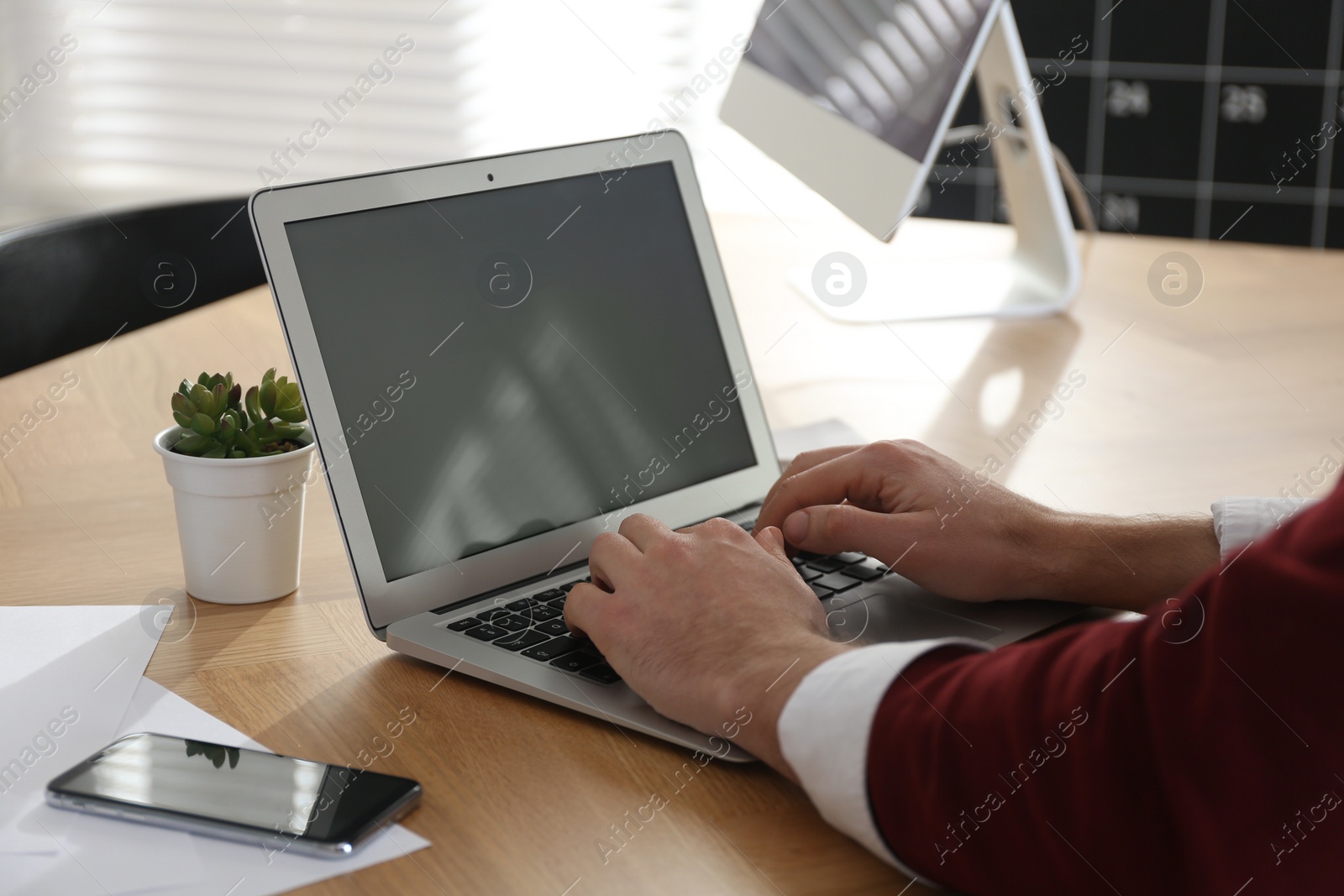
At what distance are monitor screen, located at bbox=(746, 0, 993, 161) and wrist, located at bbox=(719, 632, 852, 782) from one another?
87 cm

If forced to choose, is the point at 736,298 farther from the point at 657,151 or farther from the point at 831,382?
the point at 657,151

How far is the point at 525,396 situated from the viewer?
0.81 meters

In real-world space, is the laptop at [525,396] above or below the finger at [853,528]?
above

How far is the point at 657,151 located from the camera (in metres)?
0.94

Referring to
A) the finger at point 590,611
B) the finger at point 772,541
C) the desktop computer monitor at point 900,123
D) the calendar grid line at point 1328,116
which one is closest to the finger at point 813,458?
the finger at point 772,541

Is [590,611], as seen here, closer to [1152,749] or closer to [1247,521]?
[1152,749]

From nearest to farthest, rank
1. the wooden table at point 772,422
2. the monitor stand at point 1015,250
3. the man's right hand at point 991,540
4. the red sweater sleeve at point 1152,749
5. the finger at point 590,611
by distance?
the red sweater sleeve at point 1152,749 → the wooden table at point 772,422 → the finger at point 590,611 → the man's right hand at point 991,540 → the monitor stand at point 1015,250

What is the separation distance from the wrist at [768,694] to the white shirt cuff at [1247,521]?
0.33m

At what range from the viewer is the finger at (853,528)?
0.77m

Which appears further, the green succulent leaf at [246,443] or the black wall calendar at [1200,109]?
the black wall calendar at [1200,109]

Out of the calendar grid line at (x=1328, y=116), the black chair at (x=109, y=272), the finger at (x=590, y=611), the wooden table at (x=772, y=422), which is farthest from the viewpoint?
the calendar grid line at (x=1328, y=116)

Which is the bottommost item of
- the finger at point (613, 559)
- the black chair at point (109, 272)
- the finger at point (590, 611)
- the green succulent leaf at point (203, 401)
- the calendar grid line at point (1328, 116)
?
the calendar grid line at point (1328, 116)

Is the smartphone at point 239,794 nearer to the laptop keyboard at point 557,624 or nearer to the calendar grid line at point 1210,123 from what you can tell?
the laptop keyboard at point 557,624

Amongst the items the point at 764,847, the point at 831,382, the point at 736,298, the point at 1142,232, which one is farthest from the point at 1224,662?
the point at 1142,232
